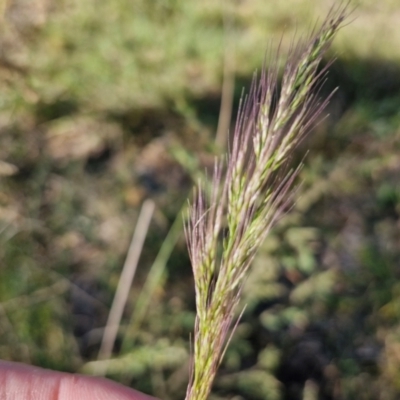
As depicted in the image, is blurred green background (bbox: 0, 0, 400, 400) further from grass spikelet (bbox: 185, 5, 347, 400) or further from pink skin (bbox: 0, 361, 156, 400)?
grass spikelet (bbox: 185, 5, 347, 400)

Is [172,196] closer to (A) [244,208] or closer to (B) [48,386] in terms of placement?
(B) [48,386]

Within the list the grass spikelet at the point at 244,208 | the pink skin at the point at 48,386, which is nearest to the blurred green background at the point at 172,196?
the pink skin at the point at 48,386

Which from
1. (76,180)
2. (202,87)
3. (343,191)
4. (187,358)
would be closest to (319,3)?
(202,87)

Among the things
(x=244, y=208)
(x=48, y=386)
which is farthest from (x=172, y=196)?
(x=244, y=208)

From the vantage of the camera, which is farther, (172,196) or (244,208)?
(172,196)

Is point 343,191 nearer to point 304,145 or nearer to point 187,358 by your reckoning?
point 304,145

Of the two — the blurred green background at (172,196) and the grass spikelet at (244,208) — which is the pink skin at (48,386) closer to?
the blurred green background at (172,196)
